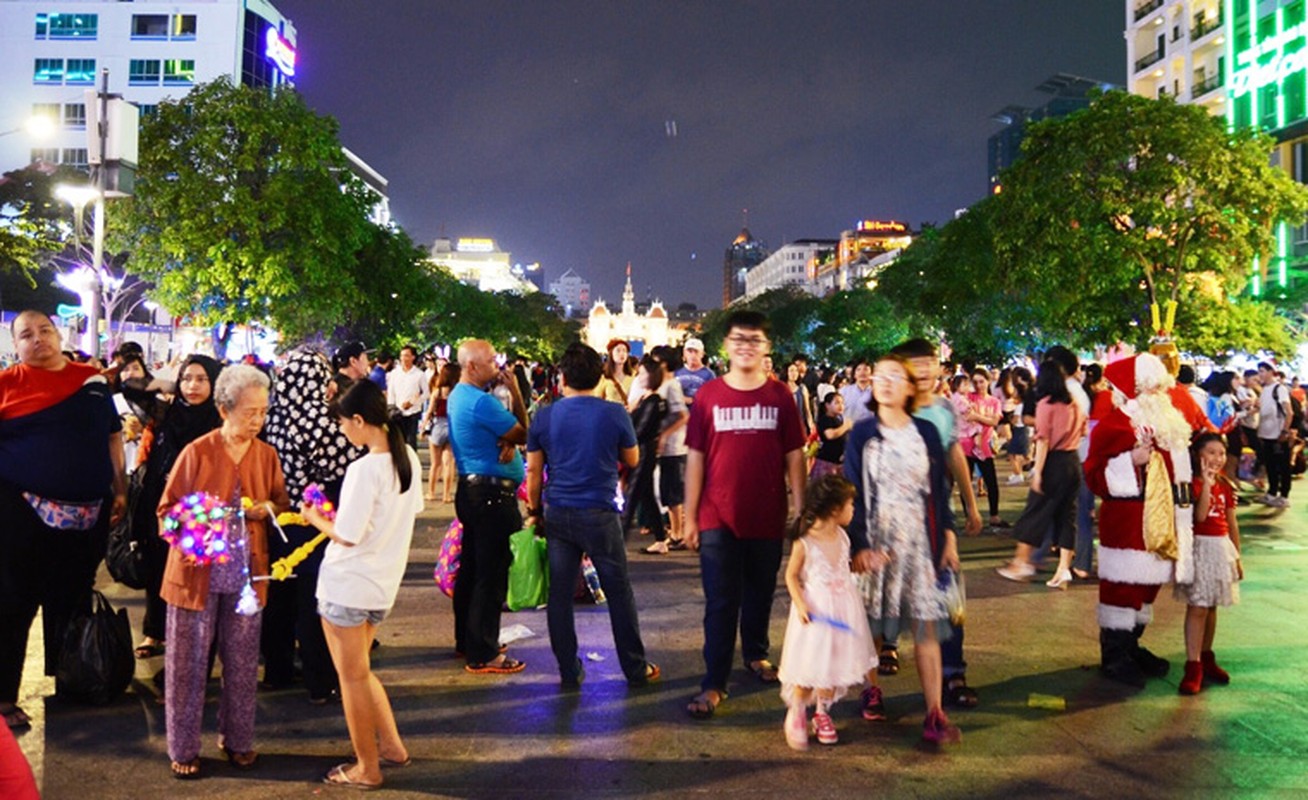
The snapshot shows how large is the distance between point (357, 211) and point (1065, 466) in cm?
2648

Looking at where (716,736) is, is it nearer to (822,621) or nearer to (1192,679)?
(822,621)

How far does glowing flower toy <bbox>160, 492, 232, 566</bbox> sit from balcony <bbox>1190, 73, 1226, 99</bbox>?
49754 mm

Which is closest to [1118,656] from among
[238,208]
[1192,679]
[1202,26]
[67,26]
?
[1192,679]

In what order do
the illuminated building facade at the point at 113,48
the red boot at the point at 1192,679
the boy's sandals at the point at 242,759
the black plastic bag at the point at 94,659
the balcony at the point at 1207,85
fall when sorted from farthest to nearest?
the illuminated building facade at the point at 113,48 < the balcony at the point at 1207,85 < the red boot at the point at 1192,679 < the black plastic bag at the point at 94,659 < the boy's sandals at the point at 242,759

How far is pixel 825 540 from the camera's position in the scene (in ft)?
15.4

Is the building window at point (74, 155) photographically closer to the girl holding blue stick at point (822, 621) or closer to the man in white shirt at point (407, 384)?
the man in white shirt at point (407, 384)

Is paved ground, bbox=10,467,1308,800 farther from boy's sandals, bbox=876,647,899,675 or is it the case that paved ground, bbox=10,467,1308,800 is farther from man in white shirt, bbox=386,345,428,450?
man in white shirt, bbox=386,345,428,450

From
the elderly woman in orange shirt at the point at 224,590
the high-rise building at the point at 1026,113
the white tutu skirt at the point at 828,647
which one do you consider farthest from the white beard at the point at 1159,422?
the high-rise building at the point at 1026,113

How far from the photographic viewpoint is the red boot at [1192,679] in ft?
17.9

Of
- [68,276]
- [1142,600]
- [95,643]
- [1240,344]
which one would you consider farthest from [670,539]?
[68,276]

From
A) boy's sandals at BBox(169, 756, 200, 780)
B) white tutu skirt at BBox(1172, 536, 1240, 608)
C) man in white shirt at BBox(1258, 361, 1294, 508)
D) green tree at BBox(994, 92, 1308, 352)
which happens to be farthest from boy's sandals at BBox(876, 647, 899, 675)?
green tree at BBox(994, 92, 1308, 352)

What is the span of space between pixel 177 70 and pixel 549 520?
7172 cm

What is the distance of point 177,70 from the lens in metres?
66.5

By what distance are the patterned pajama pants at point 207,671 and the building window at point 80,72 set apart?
242 feet
